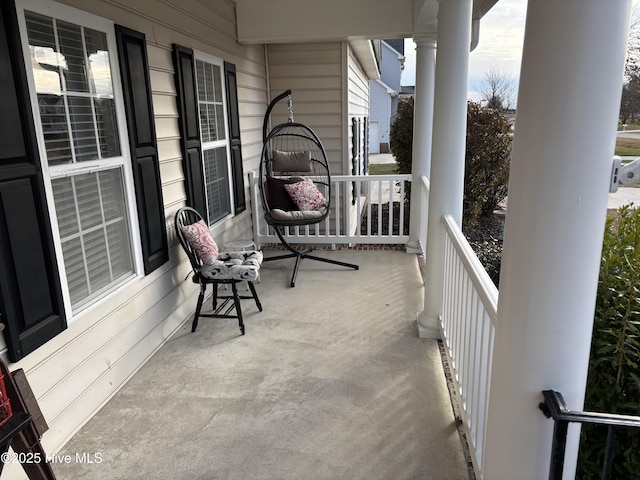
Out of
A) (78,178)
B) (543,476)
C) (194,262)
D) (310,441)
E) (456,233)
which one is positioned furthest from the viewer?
(194,262)

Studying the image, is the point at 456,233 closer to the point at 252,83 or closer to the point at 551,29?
the point at 551,29

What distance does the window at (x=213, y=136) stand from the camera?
4.07m

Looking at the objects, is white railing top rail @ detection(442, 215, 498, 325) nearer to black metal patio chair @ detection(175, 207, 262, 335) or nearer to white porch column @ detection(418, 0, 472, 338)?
white porch column @ detection(418, 0, 472, 338)

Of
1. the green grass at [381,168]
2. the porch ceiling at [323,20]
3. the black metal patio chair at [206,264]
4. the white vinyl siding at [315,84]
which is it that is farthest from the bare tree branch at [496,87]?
the green grass at [381,168]

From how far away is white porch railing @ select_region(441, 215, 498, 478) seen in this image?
73.9 inches

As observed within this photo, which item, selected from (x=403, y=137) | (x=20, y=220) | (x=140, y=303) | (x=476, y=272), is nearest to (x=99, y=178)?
(x=20, y=220)

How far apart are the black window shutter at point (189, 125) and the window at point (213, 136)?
0.64ft

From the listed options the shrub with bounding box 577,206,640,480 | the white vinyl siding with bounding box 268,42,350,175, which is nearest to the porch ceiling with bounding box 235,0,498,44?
the white vinyl siding with bounding box 268,42,350,175

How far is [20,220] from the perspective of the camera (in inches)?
78.4

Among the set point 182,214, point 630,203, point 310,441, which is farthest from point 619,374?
point 182,214

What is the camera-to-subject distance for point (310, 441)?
2303 millimetres

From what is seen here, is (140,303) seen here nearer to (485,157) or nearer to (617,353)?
(617,353)

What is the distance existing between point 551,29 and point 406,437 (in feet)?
6.17

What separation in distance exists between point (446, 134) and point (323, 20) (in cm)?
246
